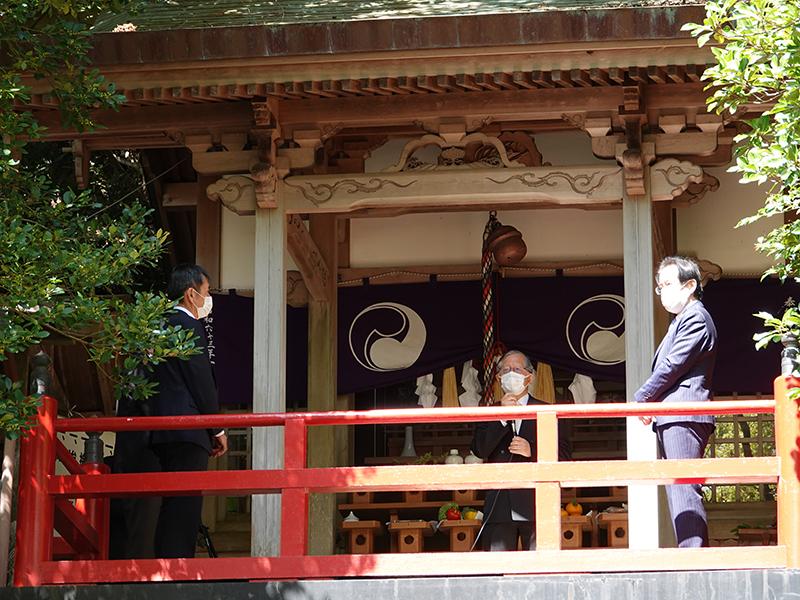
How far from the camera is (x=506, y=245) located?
1159 cm

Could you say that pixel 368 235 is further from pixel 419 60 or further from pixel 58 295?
pixel 58 295

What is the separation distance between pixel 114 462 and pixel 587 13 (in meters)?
3.85

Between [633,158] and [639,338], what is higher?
[633,158]

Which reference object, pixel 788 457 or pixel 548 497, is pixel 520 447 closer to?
pixel 548 497

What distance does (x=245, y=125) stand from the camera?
10.1m

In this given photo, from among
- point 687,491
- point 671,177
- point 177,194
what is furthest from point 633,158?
point 177,194

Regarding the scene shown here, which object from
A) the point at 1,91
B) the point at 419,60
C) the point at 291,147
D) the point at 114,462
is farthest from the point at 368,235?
the point at 1,91

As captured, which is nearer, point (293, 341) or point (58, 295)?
point (58, 295)

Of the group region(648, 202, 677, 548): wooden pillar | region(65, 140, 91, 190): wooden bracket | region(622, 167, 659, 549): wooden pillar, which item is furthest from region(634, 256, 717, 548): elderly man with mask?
region(65, 140, 91, 190): wooden bracket

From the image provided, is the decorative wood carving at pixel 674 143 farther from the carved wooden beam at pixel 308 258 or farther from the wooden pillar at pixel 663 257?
the carved wooden beam at pixel 308 258

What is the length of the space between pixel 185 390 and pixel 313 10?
3055 mm

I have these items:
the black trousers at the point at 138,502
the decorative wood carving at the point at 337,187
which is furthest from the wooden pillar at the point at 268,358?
the black trousers at the point at 138,502

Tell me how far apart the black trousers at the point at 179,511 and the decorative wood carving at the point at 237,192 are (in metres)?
2.27

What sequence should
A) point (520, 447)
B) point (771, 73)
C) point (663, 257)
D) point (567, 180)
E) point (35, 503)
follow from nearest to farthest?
point (771, 73)
point (35, 503)
point (520, 447)
point (567, 180)
point (663, 257)
